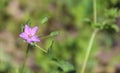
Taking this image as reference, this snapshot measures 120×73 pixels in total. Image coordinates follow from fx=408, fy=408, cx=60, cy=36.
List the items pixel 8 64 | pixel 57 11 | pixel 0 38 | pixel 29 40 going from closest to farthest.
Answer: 1. pixel 29 40
2. pixel 8 64
3. pixel 0 38
4. pixel 57 11

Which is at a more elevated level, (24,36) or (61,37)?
(61,37)

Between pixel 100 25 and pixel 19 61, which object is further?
pixel 19 61

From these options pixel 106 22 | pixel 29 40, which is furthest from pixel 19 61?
pixel 29 40

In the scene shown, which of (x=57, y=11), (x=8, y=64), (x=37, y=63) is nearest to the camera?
(x=8, y=64)

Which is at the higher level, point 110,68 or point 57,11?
point 57,11

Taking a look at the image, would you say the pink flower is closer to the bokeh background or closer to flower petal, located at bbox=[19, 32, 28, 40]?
flower petal, located at bbox=[19, 32, 28, 40]

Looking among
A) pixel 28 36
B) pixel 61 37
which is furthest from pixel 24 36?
pixel 61 37

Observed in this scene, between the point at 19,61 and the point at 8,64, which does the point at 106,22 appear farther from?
the point at 19,61

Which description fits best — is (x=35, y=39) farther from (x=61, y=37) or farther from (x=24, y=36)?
(x=61, y=37)

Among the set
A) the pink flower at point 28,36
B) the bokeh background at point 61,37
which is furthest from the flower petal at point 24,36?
the bokeh background at point 61,37
